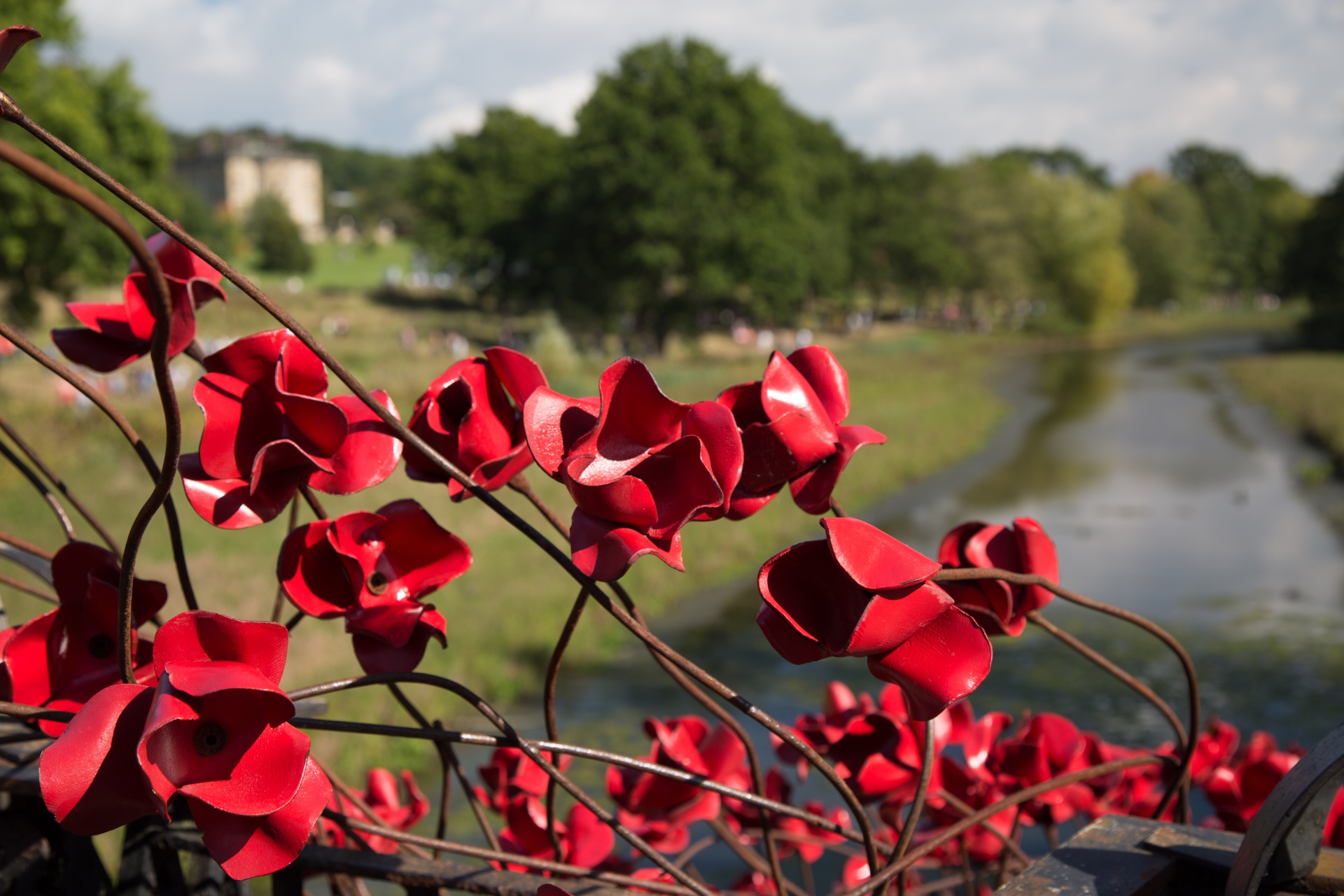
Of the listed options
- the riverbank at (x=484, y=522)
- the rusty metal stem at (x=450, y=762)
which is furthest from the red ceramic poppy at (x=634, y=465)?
the riverbank at (x=484, y=522)

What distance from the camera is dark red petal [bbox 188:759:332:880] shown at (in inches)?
21.3

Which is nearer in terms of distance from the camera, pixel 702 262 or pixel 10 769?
pixel 10 769

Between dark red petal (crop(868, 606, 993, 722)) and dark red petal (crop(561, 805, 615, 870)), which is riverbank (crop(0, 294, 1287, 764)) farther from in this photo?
dark red petal (crop(868, 606, 993, 722))

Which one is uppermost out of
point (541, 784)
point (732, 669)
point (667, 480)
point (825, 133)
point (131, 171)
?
point (825, 133)

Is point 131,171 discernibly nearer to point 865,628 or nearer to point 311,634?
point 311,634

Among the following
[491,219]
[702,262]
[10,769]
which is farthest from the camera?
[491,219]

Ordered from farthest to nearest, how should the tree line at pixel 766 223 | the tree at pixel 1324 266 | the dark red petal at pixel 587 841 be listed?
the tree at pixel 1324 266
the tree line at pixel 766 223
the dark red petal at pixel 587 841

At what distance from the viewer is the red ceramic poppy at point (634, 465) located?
0.56 meters

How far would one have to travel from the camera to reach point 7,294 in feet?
81.5

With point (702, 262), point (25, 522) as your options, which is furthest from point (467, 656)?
point (702, 262)

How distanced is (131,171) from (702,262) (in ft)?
51.4

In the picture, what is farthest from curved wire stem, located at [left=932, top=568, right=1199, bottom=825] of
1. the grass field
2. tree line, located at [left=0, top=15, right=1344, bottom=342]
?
tree line, located at [left=0, top=15, right=1344, bottom=342]

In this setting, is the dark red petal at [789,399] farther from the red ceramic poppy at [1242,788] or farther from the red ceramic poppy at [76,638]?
the red ceramic poppy at [1242,788]

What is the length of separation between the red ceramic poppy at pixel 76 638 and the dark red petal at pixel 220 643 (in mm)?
188
